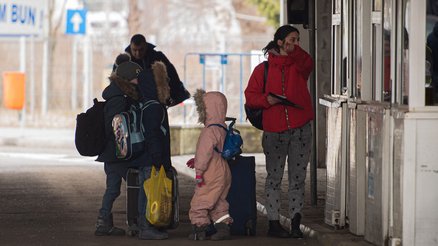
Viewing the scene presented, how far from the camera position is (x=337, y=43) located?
1288 cm

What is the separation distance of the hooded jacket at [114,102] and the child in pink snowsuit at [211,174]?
0.64 metres

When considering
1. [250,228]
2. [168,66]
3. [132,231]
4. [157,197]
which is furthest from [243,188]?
[168,66]

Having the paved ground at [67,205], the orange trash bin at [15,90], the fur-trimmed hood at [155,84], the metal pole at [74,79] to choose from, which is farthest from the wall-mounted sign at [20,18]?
the fur-trimmed hood at [155,84]

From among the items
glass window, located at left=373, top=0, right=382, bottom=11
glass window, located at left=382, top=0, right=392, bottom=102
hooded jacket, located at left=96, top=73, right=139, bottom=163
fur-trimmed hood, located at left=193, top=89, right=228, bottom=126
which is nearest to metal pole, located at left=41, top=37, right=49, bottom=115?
hooded jacket, located at left=96, top=73, right=139, bottom=163

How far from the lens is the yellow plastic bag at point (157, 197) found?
12.0 m

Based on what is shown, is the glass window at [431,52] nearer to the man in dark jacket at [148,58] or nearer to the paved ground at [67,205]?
the paved ground at [67,205]

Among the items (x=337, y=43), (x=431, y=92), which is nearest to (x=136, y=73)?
(x=337, y=43)

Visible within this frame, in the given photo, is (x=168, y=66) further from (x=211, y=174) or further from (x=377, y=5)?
(x=377, y=5)

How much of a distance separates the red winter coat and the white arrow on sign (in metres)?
21.0

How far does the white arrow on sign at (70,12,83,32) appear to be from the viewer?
3272cm

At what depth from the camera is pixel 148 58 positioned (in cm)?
1430

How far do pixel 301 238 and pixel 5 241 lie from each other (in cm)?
258

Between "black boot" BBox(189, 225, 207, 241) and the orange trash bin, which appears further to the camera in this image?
the orange trash bin

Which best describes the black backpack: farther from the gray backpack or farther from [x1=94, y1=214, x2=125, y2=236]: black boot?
[x1=94, y1=214, x2=125, y2=236]: black boot
